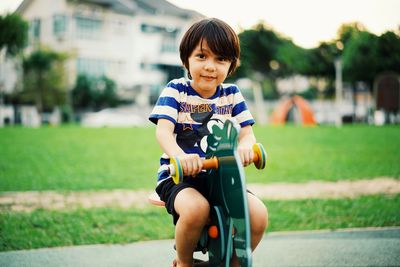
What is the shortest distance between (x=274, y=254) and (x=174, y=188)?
138 cm

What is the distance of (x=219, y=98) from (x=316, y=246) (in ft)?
5.30

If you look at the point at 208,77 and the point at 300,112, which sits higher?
the point at 208,77

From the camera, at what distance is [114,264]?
10.1 feet

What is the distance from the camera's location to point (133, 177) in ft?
24.5

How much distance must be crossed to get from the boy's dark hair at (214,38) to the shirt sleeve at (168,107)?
204 mm

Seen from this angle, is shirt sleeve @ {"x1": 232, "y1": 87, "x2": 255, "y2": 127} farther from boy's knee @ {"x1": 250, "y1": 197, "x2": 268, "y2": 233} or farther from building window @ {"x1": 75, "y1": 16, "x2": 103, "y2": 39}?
building window @ {"x1": 75, "y1": 16, "x2": 103, "y2": 39}

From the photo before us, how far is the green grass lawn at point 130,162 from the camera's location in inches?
277

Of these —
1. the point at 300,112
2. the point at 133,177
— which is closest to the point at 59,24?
the point at 300,112

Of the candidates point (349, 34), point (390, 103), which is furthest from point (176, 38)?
point (390, 103)

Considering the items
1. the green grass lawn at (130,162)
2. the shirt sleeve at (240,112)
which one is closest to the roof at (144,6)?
the green grass lawn at (130,162)

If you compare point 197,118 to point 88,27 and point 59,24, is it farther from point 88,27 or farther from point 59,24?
point 88,27

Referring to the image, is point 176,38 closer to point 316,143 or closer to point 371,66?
point 371,66

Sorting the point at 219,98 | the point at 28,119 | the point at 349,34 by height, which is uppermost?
the point at 349,34

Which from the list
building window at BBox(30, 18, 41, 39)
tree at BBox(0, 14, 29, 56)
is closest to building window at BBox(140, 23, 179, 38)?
building window at BBox(30, 18, 41, 39)
